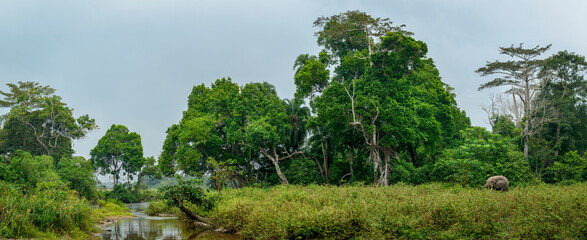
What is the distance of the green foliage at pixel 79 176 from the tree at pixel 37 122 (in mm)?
6402

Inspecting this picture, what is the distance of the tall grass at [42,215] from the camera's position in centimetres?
1164

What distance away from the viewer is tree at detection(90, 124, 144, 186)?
5194 centimetres

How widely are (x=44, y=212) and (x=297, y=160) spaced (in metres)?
24.3

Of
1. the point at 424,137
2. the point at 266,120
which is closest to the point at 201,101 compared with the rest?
the point at 266,120

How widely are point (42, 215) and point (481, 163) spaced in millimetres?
20188

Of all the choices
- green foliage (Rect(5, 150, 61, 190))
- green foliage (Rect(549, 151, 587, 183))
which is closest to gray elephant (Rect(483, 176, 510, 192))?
green foliage (Rect(549, 151, 587, 183))

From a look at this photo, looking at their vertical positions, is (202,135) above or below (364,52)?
below

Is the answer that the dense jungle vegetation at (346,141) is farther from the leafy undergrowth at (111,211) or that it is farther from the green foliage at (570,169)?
the leafy undergrowth at (111,211)

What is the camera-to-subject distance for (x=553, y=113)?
1143 inches

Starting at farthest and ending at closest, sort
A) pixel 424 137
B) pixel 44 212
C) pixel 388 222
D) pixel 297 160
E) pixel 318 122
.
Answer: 1. pixel 297 160
2. pixel 318 122
3. pixel 424 137
4. pixel 44 212
5. pixel 388 222

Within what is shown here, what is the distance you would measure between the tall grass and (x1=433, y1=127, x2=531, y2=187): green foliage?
1739cm

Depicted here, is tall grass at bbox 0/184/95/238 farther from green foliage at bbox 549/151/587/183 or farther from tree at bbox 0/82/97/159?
tree at bbox 0/82/97/159

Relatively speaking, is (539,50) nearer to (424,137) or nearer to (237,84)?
(424,137)

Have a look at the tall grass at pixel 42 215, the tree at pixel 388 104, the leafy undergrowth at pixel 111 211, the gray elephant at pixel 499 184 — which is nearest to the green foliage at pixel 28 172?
the leafy undergrowth at pixel 111 211
